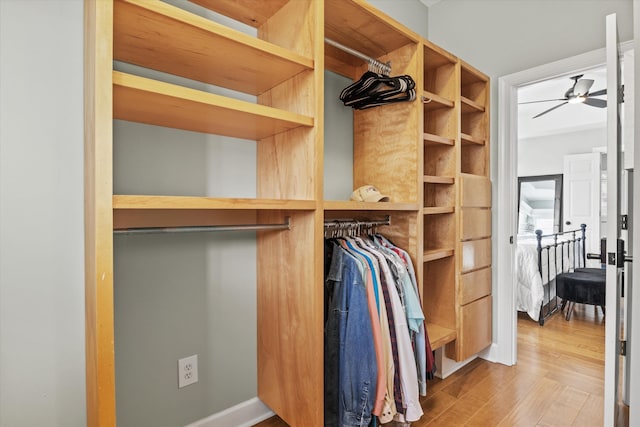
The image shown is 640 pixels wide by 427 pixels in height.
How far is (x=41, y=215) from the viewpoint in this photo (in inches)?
48.1

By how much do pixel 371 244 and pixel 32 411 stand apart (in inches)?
59.6

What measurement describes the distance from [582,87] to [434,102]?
2728 mm

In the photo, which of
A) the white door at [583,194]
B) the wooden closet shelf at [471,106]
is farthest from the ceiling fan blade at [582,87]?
the white door at [583,194]

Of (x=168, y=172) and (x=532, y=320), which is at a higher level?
(x=168, y=172)

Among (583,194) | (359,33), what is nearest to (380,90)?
(359,33)

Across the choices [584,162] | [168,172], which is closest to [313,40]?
[168,172]

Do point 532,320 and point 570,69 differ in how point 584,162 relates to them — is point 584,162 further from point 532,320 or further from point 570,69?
point 570,69

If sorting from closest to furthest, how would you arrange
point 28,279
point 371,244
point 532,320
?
point 28,279 < point 371,244 < point 532,320

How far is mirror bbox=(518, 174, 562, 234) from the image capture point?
6199 millimetres

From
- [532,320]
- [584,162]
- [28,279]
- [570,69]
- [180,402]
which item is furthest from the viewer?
[584,162]

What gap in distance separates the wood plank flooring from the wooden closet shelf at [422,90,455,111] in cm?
180

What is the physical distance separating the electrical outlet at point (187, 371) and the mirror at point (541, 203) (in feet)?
21.5

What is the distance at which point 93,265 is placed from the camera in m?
0.99

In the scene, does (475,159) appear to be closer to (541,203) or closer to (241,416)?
(241,416)
